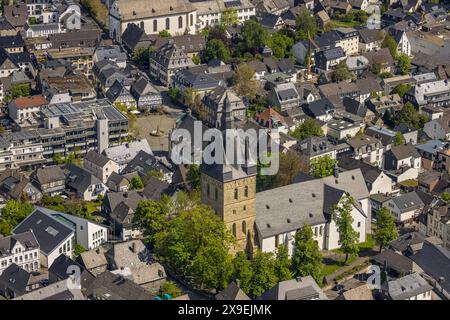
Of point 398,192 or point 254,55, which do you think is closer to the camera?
point 398,192

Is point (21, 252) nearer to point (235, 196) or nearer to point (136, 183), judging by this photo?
point (136, 183)

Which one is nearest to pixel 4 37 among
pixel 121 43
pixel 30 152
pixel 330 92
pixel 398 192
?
pixel 121 43

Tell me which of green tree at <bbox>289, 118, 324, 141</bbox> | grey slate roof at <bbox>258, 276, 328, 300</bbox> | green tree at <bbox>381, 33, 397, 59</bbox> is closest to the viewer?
grey slate roof at <bbox>258, 276, 328, 300</bbox>

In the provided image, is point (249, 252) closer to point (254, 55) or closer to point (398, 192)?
point (398, 192)

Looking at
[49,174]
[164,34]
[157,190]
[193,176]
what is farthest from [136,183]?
[164,34]

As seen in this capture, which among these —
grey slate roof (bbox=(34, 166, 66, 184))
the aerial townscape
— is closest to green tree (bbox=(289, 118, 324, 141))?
the aerial townscape

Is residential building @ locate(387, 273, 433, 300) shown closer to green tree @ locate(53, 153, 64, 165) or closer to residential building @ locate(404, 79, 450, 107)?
green tree @ locate(53, 153, 64, 165)

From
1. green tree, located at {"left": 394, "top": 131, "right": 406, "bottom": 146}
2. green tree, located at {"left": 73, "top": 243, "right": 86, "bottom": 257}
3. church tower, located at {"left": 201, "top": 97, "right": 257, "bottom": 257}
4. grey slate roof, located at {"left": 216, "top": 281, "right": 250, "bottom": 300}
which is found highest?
church tower, located at {"left": 201, "top": 97, "right": 257, "bottom": 257}

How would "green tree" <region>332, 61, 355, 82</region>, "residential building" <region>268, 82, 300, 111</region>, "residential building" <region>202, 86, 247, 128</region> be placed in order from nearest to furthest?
"residential building" <region>202, 86, 247, 128</region>
"residential building" <region>268, 82, 300, 111</region>
"green tree" <region>332, 61, 355, 82</region>
